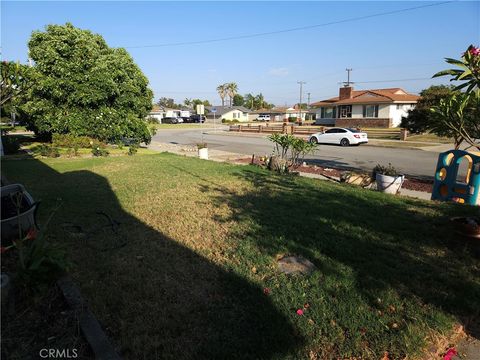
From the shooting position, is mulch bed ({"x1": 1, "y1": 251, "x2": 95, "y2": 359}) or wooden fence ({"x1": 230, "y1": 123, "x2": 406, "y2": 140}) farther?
wooden fence ({"x1": 230, "y1": 123, "x2": 406, "y2": 140})

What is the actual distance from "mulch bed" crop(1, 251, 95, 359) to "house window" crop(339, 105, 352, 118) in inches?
1747

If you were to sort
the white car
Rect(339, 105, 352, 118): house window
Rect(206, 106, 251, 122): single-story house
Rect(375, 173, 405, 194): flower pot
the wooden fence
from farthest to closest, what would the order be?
Rect(206, 106, 251, 122): single-story house
Rect(339, 105, 352, 118): house window
the wooden fence
the white car
Rect(375, 173, 405, 194): flower pot

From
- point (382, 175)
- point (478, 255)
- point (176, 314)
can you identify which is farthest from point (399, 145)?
point (176, 314)

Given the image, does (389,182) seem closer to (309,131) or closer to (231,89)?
(309,131)

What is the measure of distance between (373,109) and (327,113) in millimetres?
8151

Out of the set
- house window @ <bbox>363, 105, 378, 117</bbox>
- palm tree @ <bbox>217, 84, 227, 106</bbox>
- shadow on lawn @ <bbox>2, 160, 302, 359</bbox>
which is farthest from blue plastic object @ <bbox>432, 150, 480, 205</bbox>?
palm tree @ <bbox>217, 84, 227, 106</bbox>

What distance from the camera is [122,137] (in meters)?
19.2

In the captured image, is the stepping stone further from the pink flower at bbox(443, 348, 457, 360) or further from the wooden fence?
the wooden fence

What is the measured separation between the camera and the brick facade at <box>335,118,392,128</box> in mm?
39894

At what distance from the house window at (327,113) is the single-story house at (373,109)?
521 millimetres

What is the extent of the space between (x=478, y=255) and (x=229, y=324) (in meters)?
3.75

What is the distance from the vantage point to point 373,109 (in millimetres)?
41000

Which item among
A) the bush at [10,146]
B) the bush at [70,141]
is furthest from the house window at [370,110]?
the bush at [10,146]

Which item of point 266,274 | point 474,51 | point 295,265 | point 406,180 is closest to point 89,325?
point 266,274
